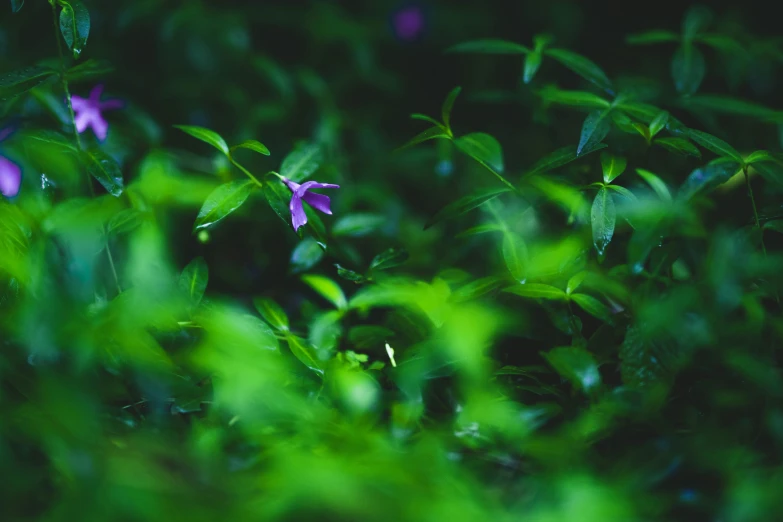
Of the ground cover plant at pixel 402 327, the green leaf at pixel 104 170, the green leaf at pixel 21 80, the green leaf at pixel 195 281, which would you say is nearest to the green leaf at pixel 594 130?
the ground cover plant at pixel 402 327

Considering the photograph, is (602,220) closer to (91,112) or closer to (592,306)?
(592,306)

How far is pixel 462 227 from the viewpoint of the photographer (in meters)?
1.51

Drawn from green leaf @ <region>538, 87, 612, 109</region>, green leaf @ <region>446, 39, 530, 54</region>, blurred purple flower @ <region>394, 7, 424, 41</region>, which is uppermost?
green leaf @ <region>446, 39, 530, 54</region>

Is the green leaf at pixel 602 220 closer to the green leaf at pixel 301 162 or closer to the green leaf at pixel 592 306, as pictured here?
the green leaf at pixel 592 306

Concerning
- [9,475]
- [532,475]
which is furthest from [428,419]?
[9,475]

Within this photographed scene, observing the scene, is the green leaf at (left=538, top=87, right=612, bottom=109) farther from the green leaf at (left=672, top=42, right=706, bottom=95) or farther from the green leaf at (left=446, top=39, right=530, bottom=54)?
the green leaf at (left=672, top=42, right=706, bottom=95)

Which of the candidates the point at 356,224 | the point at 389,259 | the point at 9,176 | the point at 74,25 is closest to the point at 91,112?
the point at 9,176

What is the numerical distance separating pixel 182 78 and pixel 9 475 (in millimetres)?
1597

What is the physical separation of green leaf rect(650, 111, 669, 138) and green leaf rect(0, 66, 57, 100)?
108cm

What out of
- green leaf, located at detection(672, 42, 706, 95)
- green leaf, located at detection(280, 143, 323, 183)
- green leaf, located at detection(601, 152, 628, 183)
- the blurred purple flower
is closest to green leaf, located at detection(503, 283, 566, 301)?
green leaf, located at detection(601, 152, 628, 183)

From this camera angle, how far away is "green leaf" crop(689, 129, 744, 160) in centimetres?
101

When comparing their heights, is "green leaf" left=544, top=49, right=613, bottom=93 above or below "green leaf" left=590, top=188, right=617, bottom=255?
above

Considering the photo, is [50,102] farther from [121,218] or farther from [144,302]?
[144,302]

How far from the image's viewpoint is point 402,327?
1.09 meters
